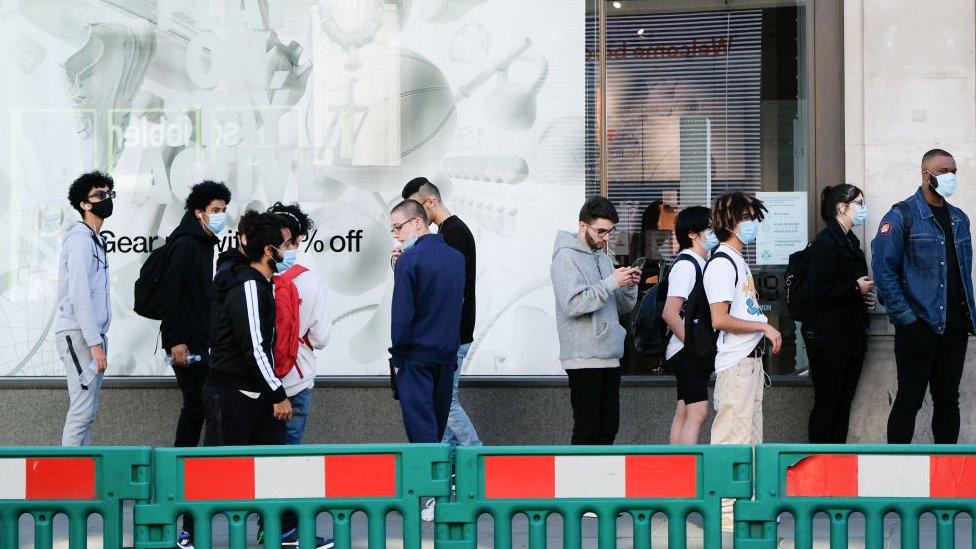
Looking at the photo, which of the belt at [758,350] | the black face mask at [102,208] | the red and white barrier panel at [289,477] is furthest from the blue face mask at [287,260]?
the belt at [758,350]

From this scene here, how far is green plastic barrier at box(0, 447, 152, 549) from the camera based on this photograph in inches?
195

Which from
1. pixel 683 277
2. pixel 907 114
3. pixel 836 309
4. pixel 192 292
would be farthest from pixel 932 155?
pixel 192 292

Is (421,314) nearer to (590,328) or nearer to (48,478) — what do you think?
(590,328)

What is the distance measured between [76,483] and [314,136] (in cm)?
500

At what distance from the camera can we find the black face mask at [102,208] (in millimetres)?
8227

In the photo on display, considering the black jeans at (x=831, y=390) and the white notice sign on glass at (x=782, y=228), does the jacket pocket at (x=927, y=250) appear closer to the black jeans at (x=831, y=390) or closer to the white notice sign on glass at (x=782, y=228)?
the black jeans at (x=831, y=390)

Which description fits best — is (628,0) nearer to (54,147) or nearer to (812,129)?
(812,129)

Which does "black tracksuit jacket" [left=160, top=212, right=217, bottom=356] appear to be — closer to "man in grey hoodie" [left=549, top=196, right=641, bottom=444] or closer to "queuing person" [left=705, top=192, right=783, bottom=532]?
"man in grey hoodie" [left=549, top=196, right=641, bottom=444]

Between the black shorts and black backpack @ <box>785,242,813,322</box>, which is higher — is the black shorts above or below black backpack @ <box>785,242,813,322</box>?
below

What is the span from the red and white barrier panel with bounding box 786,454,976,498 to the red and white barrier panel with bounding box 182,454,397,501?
143 cm

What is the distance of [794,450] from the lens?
16.0 ft

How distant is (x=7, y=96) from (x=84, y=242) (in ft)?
7.51

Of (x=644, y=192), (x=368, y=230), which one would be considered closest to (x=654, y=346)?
(x=644, y=192)

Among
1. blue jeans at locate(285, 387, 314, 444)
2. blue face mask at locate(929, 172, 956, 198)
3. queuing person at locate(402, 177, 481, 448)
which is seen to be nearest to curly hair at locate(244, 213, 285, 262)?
blue jeans at locate(285, 387, 314, 444)
